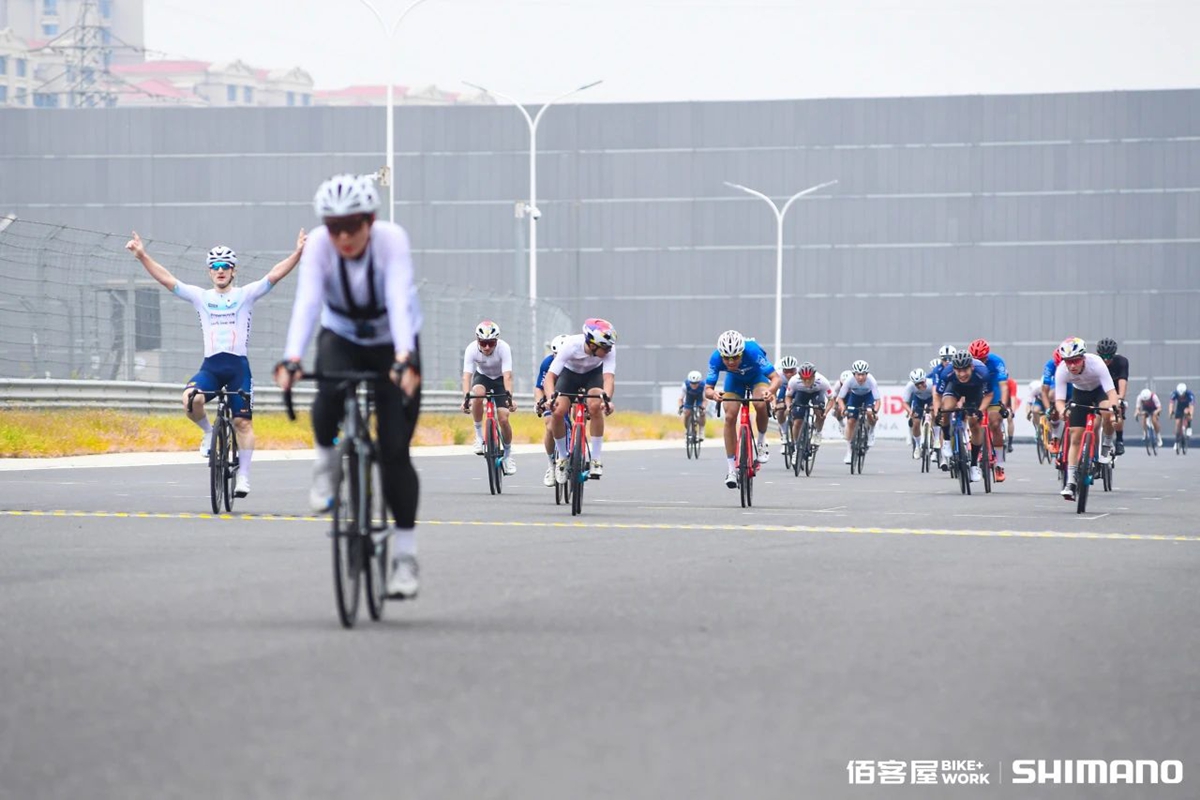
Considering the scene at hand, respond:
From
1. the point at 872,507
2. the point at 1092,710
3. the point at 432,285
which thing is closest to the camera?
the point at 1092,710

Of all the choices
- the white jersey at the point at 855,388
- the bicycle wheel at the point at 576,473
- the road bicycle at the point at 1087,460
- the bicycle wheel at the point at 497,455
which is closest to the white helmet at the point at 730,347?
the bicycle wheel at the point at 497,455

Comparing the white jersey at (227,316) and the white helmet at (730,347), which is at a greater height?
the white jersey at (227,316)

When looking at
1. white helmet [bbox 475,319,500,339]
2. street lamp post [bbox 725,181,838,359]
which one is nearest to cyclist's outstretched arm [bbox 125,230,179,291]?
white helmet [bbox 475,319,500,339]

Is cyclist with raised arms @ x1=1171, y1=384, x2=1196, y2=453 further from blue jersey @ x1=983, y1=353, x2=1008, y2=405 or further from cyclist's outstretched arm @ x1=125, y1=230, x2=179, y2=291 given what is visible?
cyclist's outstretched arm @ x1=125, y1=230, x2=179, y2=291

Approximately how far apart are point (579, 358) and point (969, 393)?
7.03m

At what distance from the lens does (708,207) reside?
76.1 m

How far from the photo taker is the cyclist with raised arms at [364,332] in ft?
26.8

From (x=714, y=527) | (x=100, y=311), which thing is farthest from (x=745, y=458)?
→ (x=100, y=311)

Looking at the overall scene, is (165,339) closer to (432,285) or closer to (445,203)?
(432,285)

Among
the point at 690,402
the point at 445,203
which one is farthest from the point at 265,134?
the point at 690,402

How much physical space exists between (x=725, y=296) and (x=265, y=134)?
18675mm

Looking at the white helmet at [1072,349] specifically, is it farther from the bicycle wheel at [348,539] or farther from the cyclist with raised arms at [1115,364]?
the bicycle wheel at [348,539]

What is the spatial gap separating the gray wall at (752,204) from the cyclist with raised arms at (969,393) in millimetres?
52202

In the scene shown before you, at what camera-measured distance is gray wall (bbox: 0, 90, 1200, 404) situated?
244ft
